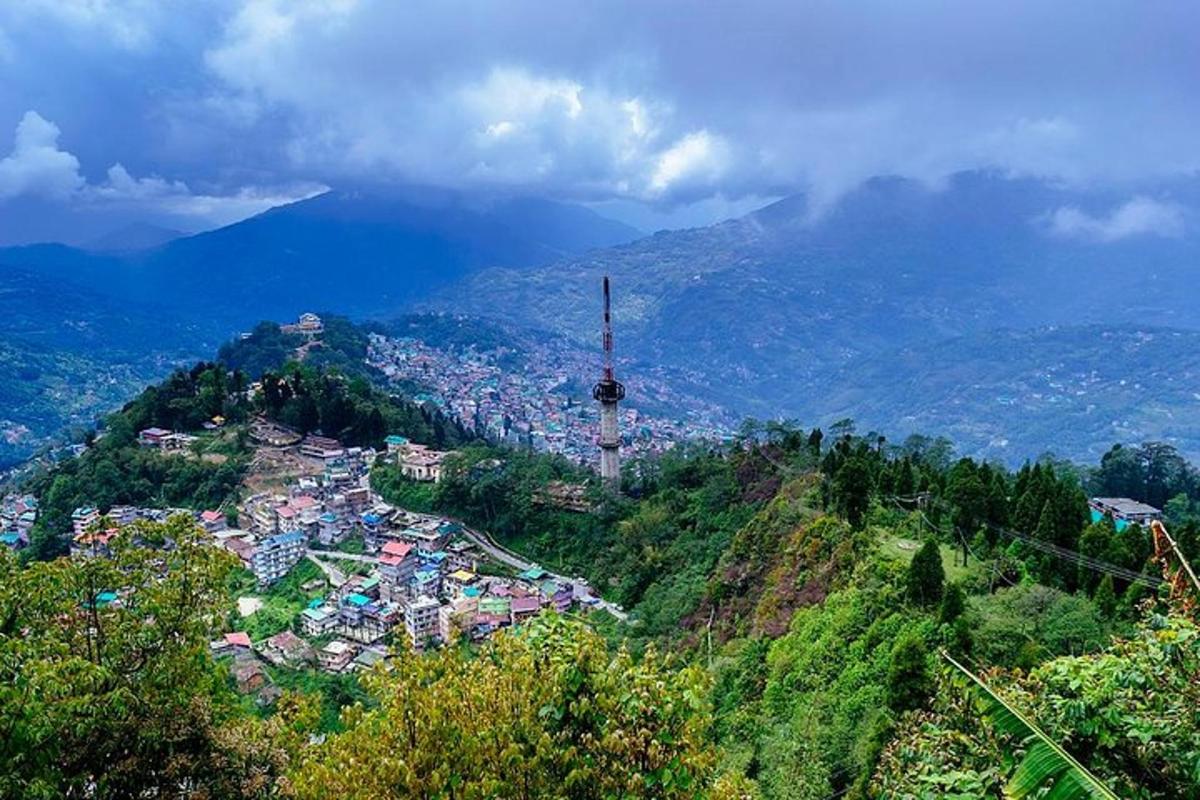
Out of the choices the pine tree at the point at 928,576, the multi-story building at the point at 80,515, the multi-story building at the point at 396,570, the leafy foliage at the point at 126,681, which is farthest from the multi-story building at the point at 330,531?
the leafy foliage at the point at 126,681

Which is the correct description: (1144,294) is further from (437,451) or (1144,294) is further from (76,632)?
(76,632)

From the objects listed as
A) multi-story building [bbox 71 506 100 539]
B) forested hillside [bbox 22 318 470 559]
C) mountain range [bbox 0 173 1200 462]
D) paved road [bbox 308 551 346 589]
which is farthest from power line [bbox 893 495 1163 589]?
mountain range [bbox 0 173 1200 462]

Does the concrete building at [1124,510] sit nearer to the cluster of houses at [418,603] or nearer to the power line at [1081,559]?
the power line at [1081,559]

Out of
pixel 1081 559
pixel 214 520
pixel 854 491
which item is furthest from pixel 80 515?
pixel 1081 559

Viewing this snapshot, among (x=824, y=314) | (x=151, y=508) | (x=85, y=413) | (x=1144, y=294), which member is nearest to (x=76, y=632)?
(x=151, y=508)

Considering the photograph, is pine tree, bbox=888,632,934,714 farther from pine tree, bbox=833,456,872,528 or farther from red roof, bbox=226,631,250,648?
red roof, bbox=226,631,250,648
